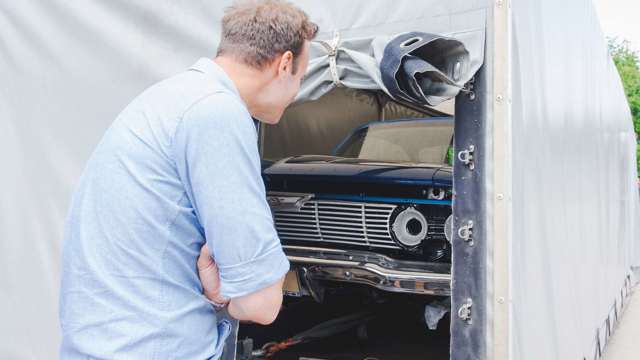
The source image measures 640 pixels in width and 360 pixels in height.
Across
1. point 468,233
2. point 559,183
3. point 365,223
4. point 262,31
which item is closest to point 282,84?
point 262,31

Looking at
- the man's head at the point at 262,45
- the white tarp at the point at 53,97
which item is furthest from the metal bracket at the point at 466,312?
the white tarp at the point at 53,97

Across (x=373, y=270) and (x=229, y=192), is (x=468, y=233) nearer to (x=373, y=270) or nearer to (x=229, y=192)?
(x=373, y=270)

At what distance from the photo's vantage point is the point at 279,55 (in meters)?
1.64

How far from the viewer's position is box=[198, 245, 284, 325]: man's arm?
1526 millimetres

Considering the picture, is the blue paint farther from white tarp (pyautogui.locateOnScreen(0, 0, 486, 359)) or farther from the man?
the man

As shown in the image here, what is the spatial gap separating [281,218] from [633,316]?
21.6ft

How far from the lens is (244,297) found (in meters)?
1.52

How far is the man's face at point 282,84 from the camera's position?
167cm

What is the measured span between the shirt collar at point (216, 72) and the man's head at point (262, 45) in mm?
30

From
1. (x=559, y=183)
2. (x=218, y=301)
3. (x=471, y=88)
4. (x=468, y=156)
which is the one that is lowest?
(x=559, y=183)

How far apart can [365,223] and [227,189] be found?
277 cm

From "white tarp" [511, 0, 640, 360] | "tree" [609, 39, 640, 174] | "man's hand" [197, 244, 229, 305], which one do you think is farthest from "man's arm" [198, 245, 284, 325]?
"tree" [609, 39, 640, 174]

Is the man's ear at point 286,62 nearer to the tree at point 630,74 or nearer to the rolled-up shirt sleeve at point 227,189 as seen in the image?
the rolled-up shirt sleeve at point 227,189

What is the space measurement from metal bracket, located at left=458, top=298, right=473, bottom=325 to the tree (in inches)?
857
